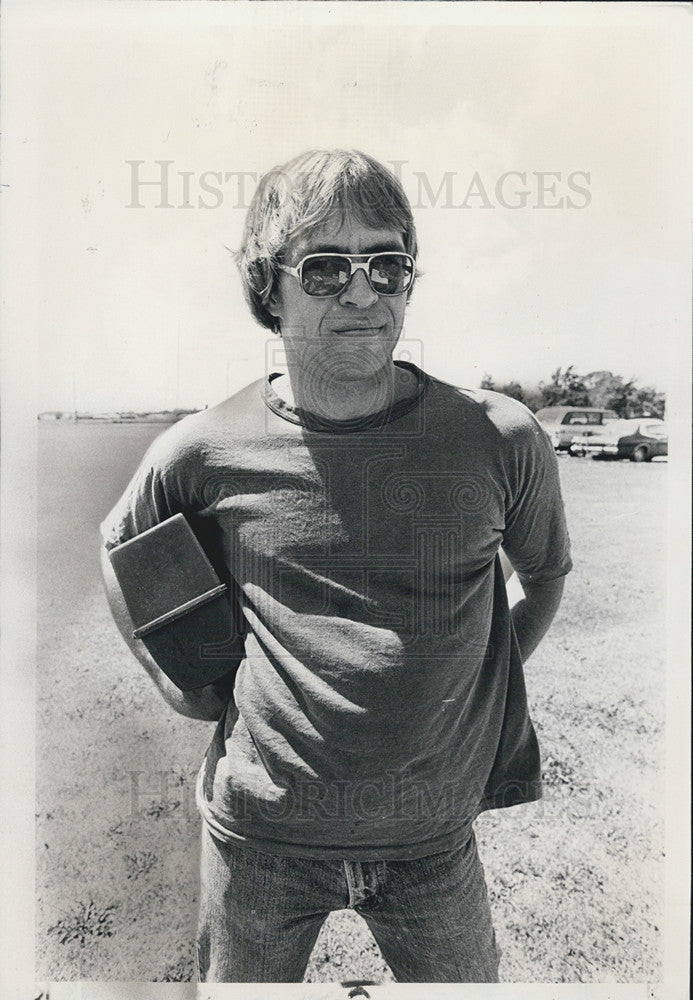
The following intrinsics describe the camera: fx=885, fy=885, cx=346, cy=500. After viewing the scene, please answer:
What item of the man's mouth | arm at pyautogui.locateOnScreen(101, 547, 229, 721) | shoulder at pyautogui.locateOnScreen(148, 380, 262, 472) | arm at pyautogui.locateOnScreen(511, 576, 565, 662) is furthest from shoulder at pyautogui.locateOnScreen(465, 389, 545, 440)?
arm at pyautogui.locateOnScreen(101, 547, 229, 721)

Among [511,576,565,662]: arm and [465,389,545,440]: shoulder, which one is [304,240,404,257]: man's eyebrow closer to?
[465,389,545,440]: shoulder

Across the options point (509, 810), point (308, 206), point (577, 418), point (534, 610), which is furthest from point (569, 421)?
point (509, 810)

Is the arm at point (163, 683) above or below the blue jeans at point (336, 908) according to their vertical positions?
above

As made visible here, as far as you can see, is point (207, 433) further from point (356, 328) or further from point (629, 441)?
point (629, 441)

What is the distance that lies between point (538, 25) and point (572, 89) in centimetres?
16

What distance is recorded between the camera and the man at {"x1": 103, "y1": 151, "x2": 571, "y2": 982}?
181 centimetres

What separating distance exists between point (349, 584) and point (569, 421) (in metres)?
0.64

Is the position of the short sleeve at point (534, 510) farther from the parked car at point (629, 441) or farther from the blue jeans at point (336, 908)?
the blue jeans at point (336, 908)

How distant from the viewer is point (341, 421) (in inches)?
73.7

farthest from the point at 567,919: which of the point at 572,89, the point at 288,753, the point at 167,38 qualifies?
the point at 167,38

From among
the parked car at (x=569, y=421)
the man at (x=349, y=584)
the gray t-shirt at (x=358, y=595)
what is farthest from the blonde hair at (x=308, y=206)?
the parked car at (x=569, y=421)

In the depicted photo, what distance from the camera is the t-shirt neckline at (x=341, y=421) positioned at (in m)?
1.86

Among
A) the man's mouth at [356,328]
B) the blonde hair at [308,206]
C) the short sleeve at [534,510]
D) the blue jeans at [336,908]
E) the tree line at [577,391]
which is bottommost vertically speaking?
the blue jeans at [336,908]

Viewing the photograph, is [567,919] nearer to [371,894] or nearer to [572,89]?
[371,894]
